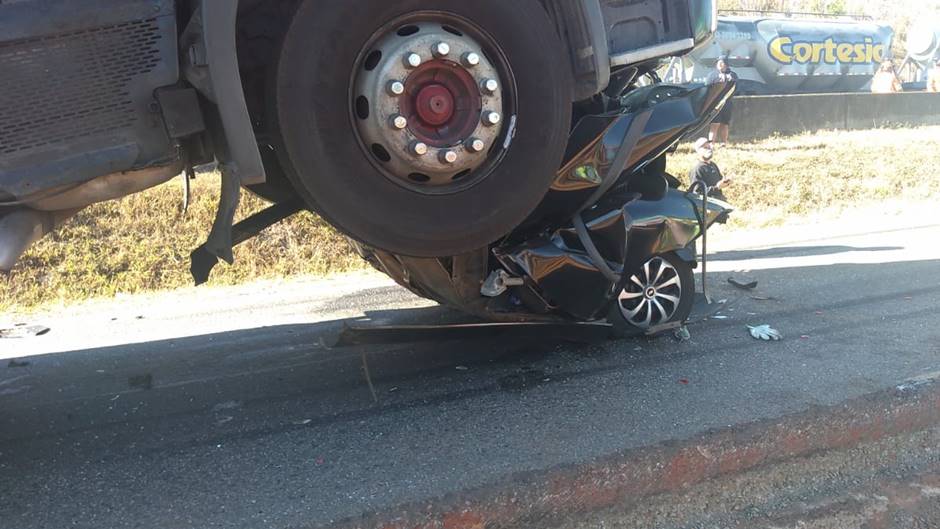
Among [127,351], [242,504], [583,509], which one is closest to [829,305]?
[583,509]

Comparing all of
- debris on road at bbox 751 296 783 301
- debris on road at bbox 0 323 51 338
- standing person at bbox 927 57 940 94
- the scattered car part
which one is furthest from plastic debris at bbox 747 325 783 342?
standing person at bbox 927 57 940 94

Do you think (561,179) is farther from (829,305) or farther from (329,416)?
(829,305)

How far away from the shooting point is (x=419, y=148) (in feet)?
9.35

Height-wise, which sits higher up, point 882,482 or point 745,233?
point 882,482

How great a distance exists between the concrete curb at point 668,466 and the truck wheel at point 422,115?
3.40ft

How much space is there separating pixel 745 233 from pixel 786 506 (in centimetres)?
701

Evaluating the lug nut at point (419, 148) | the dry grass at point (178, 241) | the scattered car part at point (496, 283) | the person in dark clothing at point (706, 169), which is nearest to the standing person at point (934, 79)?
the dry grass at point (178, 241)

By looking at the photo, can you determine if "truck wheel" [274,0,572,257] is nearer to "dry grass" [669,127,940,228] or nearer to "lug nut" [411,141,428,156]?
"lug nut" [411,141,428,156]

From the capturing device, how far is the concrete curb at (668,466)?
2625 mm

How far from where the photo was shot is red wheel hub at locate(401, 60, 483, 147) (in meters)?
2.85

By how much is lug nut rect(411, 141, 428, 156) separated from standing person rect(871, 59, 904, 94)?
24194mm

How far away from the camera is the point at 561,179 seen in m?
3.62

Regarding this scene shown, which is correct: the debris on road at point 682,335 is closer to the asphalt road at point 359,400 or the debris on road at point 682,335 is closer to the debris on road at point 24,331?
the asphalt road at point 359,400

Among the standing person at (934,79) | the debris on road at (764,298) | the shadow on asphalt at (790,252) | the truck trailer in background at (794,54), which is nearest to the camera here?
the debris on road at (764,298)
